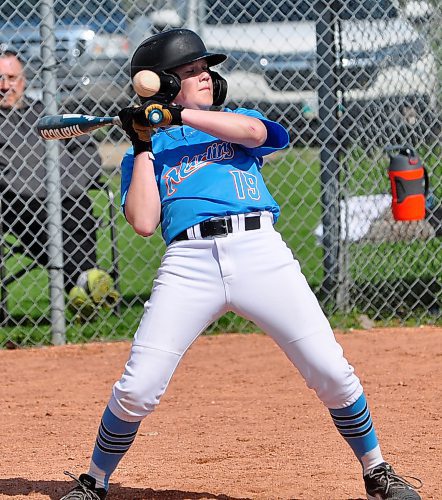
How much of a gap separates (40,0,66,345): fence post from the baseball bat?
8.97 feet

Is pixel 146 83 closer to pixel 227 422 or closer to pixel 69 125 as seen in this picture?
pixel 69 125

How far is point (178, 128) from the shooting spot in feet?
10.3

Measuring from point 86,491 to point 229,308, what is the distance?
0.73 m

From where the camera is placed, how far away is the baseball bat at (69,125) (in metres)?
3.05

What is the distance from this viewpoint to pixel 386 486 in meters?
2.93

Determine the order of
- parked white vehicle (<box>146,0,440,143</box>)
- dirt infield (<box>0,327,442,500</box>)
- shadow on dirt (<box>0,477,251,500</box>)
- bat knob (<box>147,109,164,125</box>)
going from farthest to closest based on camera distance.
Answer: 1. parked white vehicle (<box>146,0,440,143</box>)
2. dirt infield (<box>0,327,442,500</box>)
3. shadow on dirt (<box>0,477,251,500</box>)
4. bat knob (<box>147,109,164,125</box>)

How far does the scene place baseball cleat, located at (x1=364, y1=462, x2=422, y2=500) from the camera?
291cm

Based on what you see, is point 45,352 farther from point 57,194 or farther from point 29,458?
point 29,458

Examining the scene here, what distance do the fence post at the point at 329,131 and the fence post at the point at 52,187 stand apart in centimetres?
172

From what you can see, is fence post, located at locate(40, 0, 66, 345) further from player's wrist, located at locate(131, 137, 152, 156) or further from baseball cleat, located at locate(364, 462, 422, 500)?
baseball cleat, located at locate(364, 462, 422, 500)

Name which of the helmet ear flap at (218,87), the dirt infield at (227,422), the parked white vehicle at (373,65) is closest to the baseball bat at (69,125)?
the helmet ear flap at (218,87)

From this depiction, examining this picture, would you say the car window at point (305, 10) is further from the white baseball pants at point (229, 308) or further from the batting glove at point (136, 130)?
the white baseball pants at point (229, 308)

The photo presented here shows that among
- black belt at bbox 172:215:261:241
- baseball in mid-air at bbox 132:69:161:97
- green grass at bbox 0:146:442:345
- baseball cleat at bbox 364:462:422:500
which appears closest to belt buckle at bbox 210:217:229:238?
black belt at bbox 172:215:261:241

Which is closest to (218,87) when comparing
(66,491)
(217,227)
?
(217,227)
